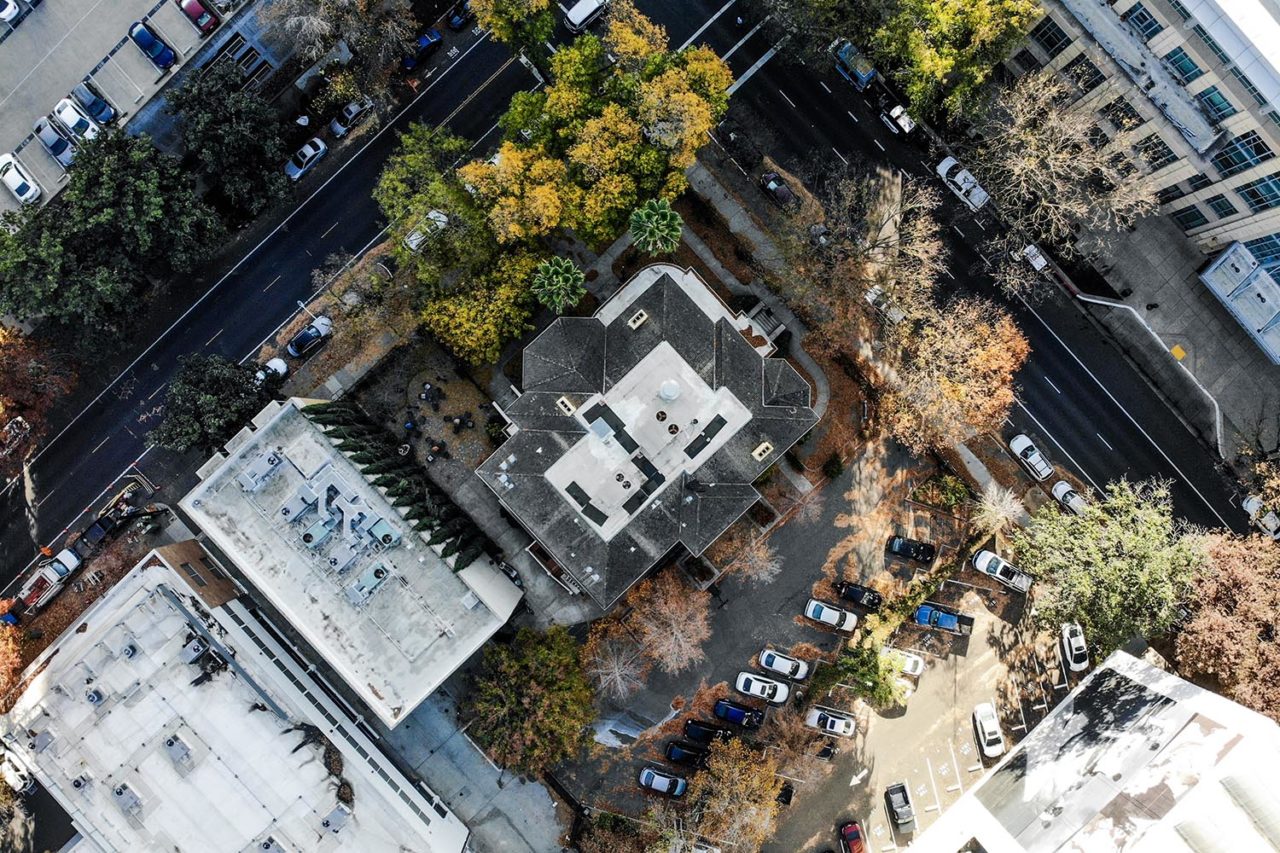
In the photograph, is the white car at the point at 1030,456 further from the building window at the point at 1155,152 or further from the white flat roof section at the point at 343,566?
the white flat roof section at the point at 343,566

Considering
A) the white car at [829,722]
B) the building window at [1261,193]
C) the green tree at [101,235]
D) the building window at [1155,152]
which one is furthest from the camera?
the white car at [829,722]

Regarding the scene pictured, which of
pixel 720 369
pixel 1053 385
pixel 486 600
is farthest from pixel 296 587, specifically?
pixel 1053 385

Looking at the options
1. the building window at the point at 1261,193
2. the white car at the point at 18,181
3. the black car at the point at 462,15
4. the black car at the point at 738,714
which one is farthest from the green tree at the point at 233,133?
the building window at the point at 1261,193

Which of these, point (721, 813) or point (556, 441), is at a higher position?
point (556, 441)

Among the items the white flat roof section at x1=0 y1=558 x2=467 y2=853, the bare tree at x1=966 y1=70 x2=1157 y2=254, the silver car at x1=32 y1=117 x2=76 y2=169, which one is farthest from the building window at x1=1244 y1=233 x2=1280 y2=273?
the silver car at x1=32 y1=117 x2=76 y2=169

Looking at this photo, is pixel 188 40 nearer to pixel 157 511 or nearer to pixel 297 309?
pixel 297 309

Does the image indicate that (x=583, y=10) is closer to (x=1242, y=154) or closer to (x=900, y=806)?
(x=1242, y=154)

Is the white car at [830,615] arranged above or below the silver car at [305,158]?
below

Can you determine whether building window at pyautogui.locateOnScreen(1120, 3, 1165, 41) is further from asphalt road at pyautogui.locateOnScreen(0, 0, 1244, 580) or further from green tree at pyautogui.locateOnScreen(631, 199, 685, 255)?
green tree at pyautogui.locateOnScreen(631, 199, 685, 255)
